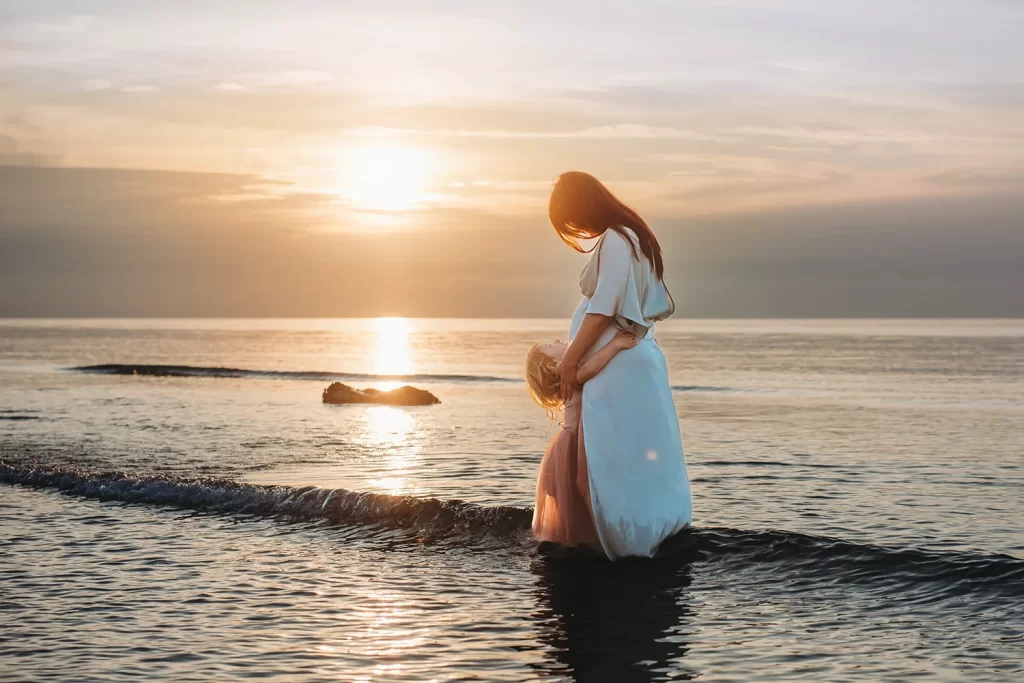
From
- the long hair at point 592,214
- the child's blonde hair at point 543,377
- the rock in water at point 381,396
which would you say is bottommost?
the rock in water at point 381,396

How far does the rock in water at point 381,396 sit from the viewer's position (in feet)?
107

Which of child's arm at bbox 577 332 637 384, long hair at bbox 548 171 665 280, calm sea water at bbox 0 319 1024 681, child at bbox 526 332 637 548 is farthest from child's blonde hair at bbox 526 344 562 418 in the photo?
calm sea water at bbox 0 319 1024 681

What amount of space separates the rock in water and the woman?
25.0 m

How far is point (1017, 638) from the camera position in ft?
21.2

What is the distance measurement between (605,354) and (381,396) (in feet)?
85.3

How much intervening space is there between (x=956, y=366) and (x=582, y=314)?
1990 inches

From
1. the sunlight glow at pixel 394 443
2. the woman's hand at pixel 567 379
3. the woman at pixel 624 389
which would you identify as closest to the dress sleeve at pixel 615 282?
the woman at pixel 624 389

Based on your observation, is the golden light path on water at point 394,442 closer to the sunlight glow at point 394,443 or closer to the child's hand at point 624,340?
the sunlight glow at point 394,443

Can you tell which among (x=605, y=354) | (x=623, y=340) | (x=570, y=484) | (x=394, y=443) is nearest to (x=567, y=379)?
(x=605, y=354)

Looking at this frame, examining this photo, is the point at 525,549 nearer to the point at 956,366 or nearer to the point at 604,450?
the point at 604,450

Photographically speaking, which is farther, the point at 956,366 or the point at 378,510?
the point at 956,366

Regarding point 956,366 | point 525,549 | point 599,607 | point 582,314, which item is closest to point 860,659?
point 599,607

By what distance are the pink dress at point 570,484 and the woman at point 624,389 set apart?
6.4 inches

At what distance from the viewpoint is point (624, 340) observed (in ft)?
24.7
